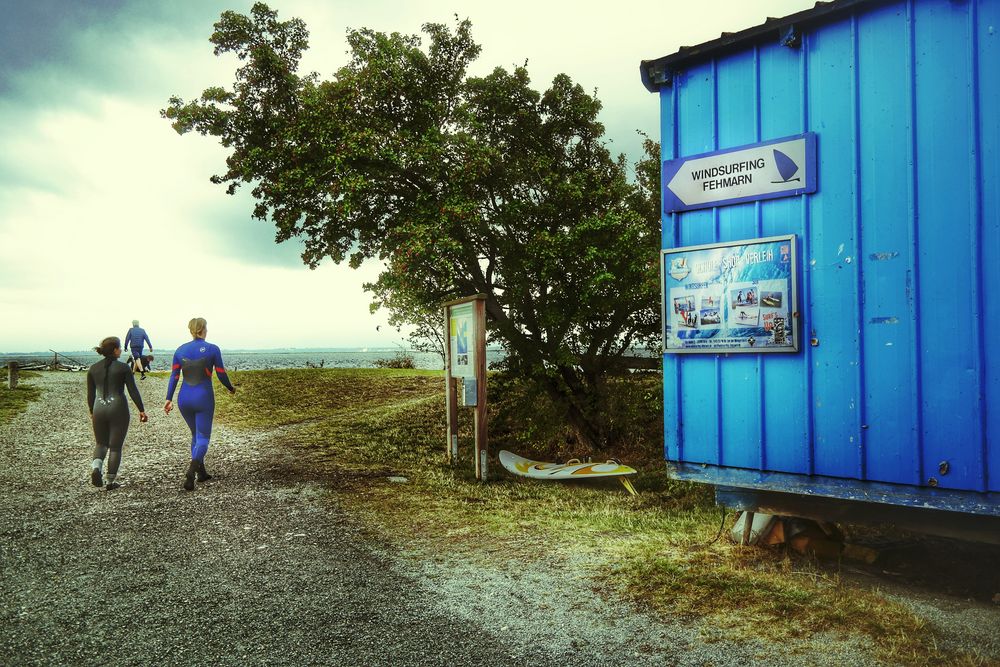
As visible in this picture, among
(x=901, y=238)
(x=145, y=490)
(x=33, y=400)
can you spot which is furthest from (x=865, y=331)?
(x=33, y=400)

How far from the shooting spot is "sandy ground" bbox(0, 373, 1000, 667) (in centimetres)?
392

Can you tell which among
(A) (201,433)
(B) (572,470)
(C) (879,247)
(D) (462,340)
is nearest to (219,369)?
(A) (201,433)

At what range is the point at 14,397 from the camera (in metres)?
17.5

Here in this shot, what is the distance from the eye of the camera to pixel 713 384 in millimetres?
5504

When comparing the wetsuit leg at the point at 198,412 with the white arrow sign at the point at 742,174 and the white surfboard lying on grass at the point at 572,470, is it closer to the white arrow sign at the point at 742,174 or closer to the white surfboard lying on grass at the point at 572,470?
the white surfboard lying on grass at the point at 572,470

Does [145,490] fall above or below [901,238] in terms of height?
below

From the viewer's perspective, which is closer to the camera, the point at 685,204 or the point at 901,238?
the point at 901,238

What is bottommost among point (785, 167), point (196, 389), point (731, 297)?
point (196, 389)

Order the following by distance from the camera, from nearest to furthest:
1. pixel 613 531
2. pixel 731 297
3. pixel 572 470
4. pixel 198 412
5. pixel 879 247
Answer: pixel 879 247
pixel 731 297
pixel 613 531
pixel 198 412
pixel 572 470

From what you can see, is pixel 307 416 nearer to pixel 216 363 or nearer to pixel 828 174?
pixel 216 363

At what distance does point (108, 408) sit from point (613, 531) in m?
6.53

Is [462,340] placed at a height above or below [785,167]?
below

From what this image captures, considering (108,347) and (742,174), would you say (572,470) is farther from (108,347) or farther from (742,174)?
(108,347)

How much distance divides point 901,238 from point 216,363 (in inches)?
309
